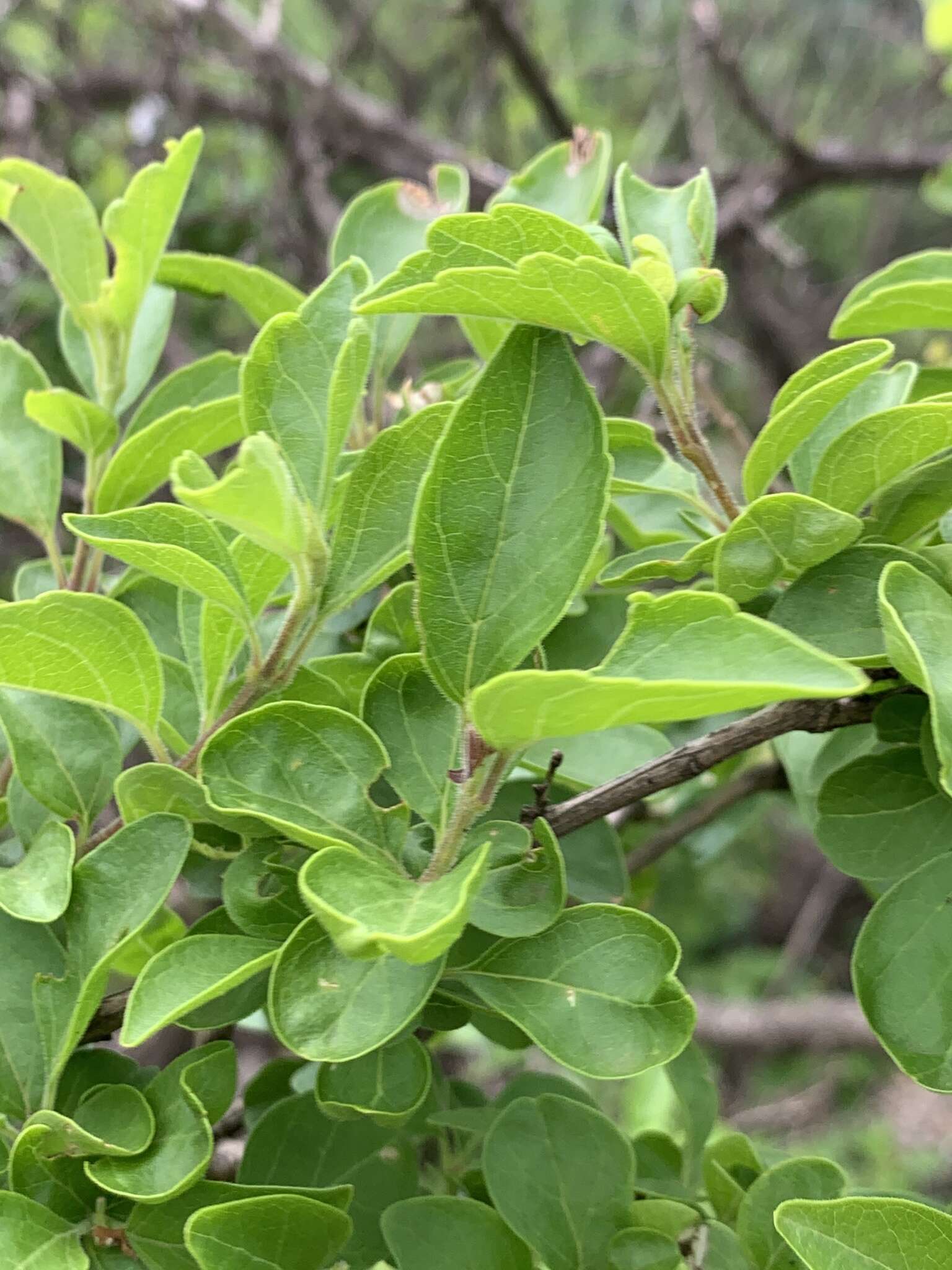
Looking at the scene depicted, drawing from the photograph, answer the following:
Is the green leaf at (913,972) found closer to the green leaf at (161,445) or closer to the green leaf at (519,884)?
the green leaf at (519,884)

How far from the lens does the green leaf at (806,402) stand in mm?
368

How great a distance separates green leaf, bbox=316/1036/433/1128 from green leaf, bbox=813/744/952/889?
0.63 feet

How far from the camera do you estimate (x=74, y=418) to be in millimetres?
504

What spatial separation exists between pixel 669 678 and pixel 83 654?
218 millimetres

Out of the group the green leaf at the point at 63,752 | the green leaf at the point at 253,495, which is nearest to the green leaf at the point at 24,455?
the green leaf at the point at 63,752

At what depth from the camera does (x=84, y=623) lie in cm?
38

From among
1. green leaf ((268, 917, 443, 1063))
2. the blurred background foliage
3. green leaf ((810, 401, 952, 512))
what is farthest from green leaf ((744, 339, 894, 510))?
the blurred background foliage

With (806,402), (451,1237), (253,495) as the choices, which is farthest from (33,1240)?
(806,402)

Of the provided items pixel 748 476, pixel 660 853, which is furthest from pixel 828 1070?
pixel 748 476

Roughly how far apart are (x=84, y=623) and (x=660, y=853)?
1.65 ft

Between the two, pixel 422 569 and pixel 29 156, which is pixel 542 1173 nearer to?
pixel 422 569

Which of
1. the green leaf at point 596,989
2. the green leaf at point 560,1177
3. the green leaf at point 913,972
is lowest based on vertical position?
the green leaf at point 560,1177

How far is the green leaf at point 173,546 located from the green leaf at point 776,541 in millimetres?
187

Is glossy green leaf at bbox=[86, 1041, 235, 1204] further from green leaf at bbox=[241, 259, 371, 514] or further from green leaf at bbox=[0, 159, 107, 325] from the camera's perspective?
green leaf at bbox=[0, 159, 107, 325]
